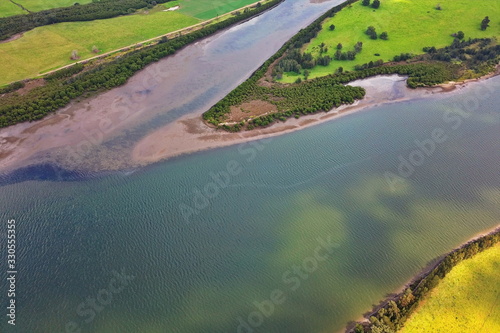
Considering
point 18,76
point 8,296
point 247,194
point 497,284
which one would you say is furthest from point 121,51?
point 497,284

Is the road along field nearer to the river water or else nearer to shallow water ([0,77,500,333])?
the river water

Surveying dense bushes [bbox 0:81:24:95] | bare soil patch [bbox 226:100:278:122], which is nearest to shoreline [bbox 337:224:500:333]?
bare soil patch [bbox 226:100:278:122]

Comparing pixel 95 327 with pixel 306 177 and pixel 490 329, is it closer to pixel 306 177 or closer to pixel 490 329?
pixel 306 177

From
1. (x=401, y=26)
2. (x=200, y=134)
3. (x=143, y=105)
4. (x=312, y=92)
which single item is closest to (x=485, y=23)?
(x=401, y=26)

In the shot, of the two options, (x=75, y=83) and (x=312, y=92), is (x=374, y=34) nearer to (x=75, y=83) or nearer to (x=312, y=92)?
(x=312, y=92)

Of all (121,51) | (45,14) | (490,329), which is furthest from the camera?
(45,14)

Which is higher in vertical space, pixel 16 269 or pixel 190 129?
pixel 190 129

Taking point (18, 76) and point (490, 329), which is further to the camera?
point (18, 76)
